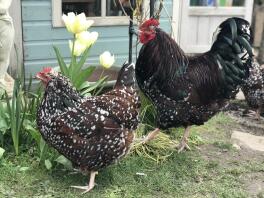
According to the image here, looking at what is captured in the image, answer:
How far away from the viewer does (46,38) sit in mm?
5977

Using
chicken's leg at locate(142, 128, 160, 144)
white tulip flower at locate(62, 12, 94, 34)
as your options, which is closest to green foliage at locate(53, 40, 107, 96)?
white tulip flower at locate(62, 12, 94, 34)

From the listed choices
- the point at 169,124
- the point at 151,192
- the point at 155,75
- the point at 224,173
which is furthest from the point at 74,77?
the point at 224,173

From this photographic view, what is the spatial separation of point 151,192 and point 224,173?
851mm

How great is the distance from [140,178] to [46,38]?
276 centimetres

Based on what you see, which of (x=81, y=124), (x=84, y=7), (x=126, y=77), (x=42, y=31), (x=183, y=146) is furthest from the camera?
(x=84, y=7)

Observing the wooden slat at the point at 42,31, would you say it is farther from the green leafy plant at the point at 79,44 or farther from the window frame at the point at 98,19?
the green leafy plant at the point at 79,44

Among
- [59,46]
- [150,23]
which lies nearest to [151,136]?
[150,23]

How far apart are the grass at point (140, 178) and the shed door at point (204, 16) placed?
3242mm

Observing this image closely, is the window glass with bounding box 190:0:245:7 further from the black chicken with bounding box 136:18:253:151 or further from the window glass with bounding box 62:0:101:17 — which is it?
the black chicken with bounding box 136:18:253:151

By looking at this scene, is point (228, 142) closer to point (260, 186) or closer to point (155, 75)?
point (260, 186)

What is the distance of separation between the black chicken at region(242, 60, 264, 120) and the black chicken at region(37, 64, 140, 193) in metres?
2.72

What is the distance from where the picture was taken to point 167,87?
13.9ft

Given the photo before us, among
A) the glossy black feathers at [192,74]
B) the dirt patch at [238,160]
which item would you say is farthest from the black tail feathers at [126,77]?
the dirt patch at [238,160]

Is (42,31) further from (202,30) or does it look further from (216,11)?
(216,11)
